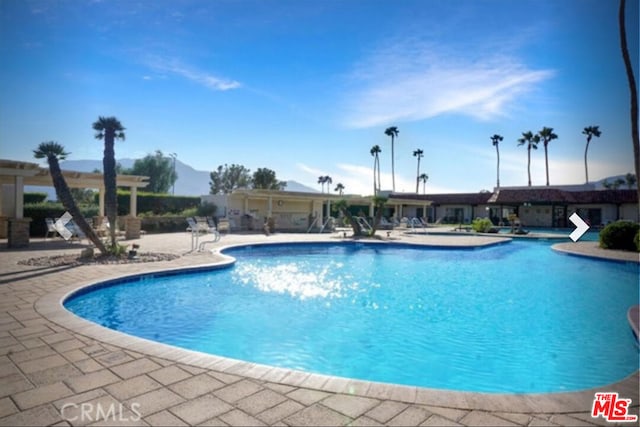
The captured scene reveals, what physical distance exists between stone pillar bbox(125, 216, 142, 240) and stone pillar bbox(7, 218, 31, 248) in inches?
164

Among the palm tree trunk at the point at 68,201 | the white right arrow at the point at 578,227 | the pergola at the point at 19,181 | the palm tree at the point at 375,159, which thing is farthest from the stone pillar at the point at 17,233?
the palm tree at the point at 375,159

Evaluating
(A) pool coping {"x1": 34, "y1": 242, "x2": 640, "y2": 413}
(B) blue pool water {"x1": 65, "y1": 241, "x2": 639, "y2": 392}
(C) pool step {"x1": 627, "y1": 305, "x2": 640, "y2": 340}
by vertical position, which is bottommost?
(B) blue pool water {"x1": 65, "y1": 241, "x2": 639, "y2": 392}

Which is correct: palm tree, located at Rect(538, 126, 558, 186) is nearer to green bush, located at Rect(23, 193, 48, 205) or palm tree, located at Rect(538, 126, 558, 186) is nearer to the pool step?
the pool step

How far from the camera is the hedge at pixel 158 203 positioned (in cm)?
2258

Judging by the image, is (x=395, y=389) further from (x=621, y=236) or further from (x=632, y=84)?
(x=621, y=236)

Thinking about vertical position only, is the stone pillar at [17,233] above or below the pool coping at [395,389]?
above

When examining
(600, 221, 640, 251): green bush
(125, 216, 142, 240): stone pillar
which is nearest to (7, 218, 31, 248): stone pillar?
(125, 216, 142, 240): stone pillar

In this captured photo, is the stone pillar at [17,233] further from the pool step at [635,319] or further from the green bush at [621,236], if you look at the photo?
the green bush at [621,236]

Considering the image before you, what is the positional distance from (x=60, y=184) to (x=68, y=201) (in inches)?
22.6

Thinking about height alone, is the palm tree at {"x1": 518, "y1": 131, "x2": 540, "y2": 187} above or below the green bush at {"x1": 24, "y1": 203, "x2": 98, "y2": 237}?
above

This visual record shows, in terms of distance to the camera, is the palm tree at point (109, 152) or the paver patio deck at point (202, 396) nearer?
the paver patio deck at point (202, 396)

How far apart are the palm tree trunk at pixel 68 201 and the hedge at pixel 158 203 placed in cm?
1333

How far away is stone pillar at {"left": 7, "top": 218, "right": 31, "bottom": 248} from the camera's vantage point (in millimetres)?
11602

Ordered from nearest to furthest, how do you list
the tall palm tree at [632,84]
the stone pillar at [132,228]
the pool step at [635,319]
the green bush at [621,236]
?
1. the pool step at [635,319]
2. the tall palm tree at [632,84]
3. the green bush at [621,236]
4. the stone pillar at [132,228]
